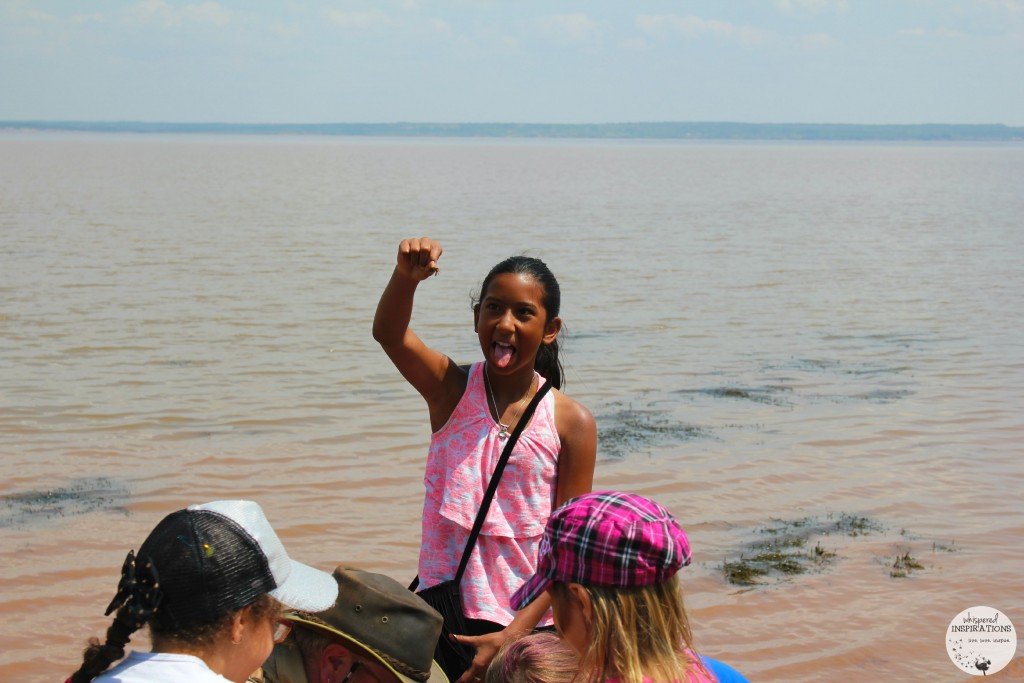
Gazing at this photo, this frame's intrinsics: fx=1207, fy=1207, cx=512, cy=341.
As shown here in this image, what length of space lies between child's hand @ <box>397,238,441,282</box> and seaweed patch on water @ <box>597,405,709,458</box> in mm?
5657

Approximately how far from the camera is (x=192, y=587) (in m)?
2.20

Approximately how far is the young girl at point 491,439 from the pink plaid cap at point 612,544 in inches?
36.6

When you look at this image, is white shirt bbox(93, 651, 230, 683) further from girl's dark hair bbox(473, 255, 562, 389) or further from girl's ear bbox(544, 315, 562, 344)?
girl's ear bbox(544, 315, 562, 344)

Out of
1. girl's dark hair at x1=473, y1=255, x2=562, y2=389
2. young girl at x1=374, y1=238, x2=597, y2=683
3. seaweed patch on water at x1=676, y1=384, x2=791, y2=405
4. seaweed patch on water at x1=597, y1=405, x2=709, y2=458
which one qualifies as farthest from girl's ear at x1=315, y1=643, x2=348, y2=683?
seaweed patch on water at x1=676, y1=384, x2=791, y2=405

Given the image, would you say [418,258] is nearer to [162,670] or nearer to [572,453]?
[572,453]

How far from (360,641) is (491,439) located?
733mm

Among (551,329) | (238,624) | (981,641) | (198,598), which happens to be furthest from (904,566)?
(198,598)

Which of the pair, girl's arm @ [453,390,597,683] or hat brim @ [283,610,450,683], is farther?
girl's arm @ [453,390,597,683]

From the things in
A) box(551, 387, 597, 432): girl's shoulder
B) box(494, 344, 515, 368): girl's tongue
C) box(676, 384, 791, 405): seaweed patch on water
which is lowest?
box(676, 384, 791, 405): seaweed patch on water

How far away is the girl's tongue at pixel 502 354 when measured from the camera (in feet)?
11.3

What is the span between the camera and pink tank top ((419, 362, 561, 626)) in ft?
10.9

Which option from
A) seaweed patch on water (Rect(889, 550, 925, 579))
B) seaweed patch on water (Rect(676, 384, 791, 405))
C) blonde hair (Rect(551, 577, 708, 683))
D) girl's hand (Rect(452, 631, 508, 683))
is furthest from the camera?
seaweed patch on water (Rect(676, 384, 791, 405))

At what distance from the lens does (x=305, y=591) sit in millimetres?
2424

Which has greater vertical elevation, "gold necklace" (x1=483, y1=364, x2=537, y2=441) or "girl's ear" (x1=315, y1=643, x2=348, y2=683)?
"gold necklace" (x1=483, y1=364, x2=537, y2=441)
